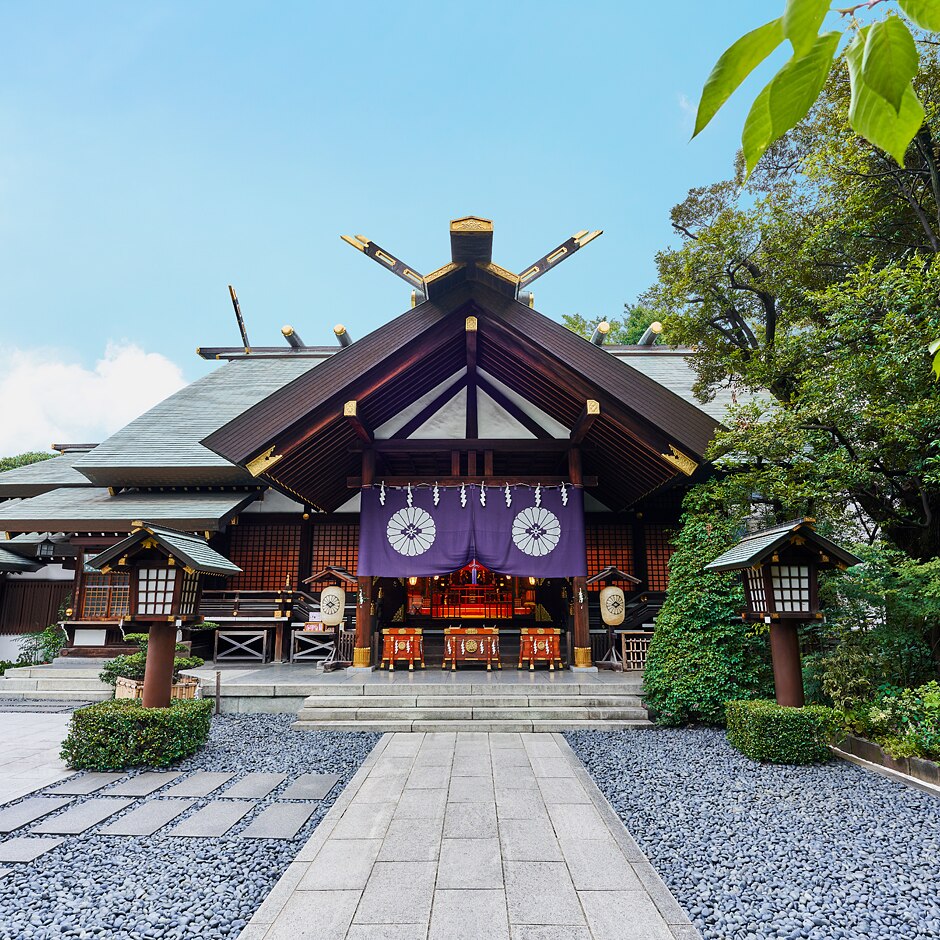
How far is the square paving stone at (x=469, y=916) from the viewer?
118 inches

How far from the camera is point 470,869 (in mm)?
3697

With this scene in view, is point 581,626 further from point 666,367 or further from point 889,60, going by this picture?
point 666,367

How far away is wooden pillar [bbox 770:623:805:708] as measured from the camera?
6.45 meters

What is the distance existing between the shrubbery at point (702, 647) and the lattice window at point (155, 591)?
6.37m

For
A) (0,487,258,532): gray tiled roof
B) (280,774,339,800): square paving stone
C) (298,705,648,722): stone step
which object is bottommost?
(280,774,339,800): square paving stone

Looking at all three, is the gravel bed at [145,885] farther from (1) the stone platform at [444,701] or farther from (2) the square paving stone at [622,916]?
(1) the stone platform at [444,701]

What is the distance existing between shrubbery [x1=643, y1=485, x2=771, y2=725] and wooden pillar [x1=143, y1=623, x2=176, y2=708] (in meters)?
6.21

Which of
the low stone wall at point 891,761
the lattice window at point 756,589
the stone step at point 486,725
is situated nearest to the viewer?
the low stone wall at point 891,761

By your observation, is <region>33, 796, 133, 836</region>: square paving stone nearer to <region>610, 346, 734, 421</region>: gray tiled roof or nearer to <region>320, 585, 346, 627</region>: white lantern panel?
<region>320, 585, 346, 627</region>: white lantern panel

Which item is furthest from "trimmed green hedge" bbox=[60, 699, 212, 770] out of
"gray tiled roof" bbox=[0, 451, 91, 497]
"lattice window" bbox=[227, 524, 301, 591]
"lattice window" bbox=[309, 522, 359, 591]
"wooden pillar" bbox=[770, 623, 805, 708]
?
"gray tiled roof" bbox=[0, 451, 91, 497]

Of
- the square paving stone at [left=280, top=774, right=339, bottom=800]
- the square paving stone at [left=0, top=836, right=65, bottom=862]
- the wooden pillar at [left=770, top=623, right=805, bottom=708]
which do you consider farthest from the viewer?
the wooden pillar at [left=770, top=623, right=805, bottom=708]

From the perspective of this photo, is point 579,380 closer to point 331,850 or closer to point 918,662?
point 918,662

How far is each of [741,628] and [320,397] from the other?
7187 millimetres

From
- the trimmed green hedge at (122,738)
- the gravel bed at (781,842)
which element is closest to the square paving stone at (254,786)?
the trimmed green hedge at (122,738)
